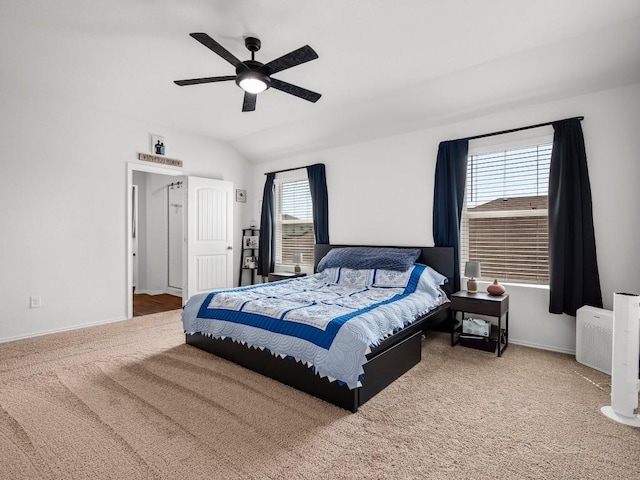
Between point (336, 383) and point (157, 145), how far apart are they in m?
4.23

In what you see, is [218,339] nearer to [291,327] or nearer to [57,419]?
[291,327]

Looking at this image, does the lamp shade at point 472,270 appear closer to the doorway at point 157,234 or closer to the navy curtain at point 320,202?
the navy curtain at point 320,202

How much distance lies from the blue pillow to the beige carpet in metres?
1.14

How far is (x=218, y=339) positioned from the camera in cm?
300

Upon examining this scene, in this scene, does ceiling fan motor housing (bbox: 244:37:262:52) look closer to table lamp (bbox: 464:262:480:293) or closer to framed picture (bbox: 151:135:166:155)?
framed picture (bbox: 151:135:166:155)

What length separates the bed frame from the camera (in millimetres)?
2209

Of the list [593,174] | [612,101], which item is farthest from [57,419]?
[612,101]

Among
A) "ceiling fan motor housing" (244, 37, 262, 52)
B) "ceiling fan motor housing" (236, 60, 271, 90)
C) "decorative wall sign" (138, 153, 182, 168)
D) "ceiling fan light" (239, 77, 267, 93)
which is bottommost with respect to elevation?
"decorative wall sign" (138, 153, 182, 168)

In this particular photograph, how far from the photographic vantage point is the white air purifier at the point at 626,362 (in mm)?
2076

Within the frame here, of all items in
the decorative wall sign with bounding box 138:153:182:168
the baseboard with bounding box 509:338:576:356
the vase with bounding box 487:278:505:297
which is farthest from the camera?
the decorative wall sign with bounding box 138:153:182:168

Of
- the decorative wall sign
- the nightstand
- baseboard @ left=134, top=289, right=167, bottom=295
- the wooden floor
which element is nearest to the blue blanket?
the nightstand

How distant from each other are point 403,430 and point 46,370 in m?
2.91

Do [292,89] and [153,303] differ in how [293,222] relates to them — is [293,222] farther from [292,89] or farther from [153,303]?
[292,89]

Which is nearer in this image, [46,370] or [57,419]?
[57,419]
